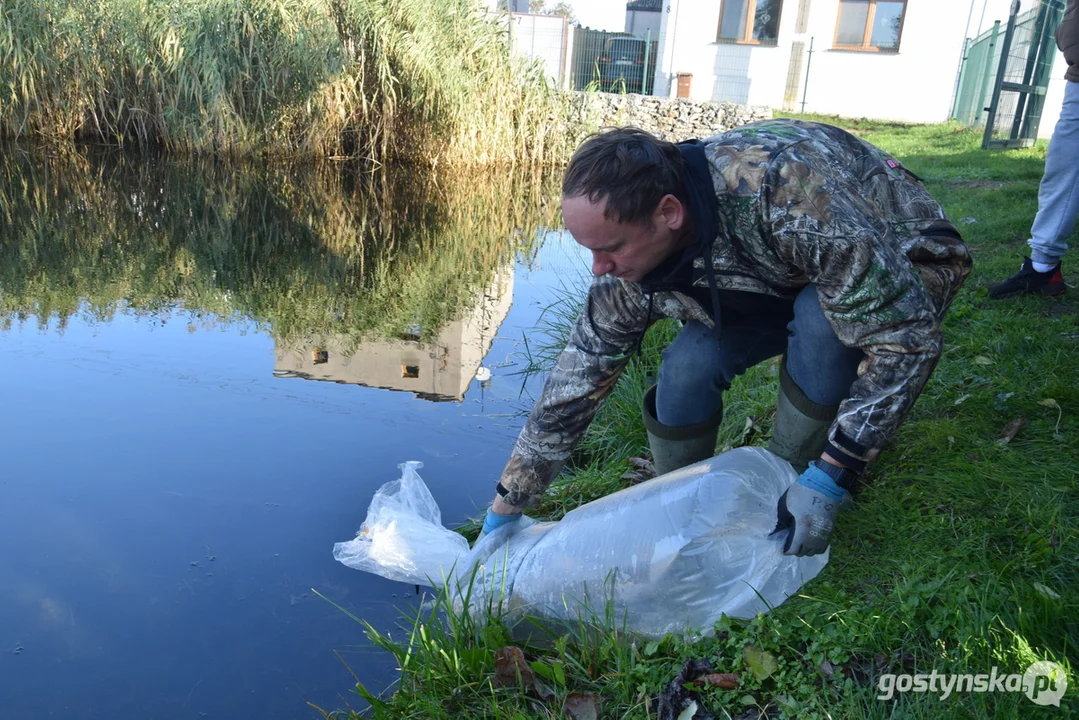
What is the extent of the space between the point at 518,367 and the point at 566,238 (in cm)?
397

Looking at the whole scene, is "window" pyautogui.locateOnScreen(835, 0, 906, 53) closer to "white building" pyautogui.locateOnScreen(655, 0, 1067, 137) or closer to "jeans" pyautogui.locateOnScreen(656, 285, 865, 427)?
"white building" pyautogui.locateOnScreen(655, 0, 1067, 137)

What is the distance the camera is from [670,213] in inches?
83.4

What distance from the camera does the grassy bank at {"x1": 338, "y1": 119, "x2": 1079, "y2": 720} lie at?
6.27 ft

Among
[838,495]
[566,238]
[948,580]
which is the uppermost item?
[838,495]

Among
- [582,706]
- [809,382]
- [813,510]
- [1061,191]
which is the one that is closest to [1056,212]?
[1061,191]

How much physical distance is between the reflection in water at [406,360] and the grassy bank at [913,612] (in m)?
1.95

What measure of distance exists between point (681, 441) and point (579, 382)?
1.48ft

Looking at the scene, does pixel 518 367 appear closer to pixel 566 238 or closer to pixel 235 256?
pixel 235 256

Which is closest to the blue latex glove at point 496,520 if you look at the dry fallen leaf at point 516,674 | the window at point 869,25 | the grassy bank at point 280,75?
the dry fallen leaf at point 516,674

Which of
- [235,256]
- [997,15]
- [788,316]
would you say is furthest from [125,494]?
[997,15]

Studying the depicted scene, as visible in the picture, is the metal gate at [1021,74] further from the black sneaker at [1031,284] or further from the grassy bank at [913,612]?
the grassy bank at [913,612]

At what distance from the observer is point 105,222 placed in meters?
8.23

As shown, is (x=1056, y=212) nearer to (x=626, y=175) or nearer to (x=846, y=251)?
(x=846, y=251)

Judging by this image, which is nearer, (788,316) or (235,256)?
(788,316)
